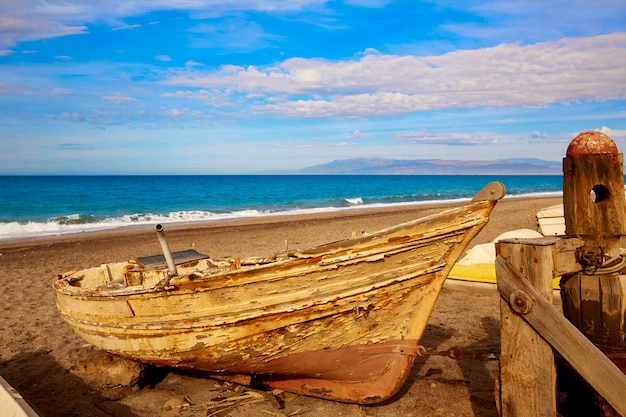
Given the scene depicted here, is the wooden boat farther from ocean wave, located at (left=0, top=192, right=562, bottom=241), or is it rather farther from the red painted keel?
ocean wave, located at (left=0, top=192, right=562, bottom=241)

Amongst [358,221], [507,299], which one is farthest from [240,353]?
[358,221]

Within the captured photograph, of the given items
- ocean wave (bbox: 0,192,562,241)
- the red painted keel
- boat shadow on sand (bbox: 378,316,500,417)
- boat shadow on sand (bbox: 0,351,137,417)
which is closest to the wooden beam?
boat shadow on sand (bbox: 378,316,500,417)

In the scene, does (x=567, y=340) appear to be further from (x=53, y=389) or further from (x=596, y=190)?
(x=53, y=389)

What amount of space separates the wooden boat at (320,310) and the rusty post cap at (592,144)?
62cm

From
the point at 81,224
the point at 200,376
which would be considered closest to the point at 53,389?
the point at 200,376

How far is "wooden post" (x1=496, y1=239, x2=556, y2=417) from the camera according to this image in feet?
10.9

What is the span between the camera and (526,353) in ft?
11.0

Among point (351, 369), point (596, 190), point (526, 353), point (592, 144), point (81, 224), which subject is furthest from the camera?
point (81, 224)

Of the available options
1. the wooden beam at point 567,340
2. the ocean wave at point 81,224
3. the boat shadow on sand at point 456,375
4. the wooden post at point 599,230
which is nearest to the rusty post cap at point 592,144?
the wooden post at point 599,230

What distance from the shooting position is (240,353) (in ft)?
15.0

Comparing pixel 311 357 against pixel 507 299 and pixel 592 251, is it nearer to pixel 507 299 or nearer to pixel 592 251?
pixel 507 299

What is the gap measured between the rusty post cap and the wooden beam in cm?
98

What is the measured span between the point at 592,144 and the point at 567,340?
4.57ft

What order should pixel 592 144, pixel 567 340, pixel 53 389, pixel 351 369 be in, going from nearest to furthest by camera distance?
pixel 567 340 < pixel 592 144 < pixel 351 369 < pixel 53 389
